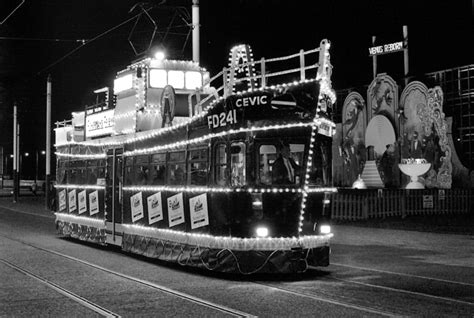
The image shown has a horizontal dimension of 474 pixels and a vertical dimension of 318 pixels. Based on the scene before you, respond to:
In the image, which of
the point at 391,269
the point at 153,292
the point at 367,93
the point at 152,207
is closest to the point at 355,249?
the point at 391,269

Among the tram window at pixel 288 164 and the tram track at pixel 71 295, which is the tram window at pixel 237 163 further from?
the tram track at pixel 71 295

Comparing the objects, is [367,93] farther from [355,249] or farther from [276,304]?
[276,304]

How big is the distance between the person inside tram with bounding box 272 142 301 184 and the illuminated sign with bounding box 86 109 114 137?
25.5 feet

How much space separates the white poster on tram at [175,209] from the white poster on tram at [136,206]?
1.59m

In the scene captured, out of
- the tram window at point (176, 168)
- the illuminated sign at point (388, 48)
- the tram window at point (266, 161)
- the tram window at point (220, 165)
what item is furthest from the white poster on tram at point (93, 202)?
the illuminated sign at point (388, 48)

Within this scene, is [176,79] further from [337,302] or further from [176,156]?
[337,302]

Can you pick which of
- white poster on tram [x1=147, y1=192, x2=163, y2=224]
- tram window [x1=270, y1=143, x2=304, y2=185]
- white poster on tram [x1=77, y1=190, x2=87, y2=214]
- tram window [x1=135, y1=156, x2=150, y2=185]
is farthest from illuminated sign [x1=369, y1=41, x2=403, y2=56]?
tram window [x1=270, y1=143, x2=304, y2=185]

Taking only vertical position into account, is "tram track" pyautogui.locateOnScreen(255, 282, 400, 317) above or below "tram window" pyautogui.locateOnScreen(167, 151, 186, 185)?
below

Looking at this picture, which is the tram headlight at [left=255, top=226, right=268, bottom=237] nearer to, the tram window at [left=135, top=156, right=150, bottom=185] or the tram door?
the tram window at [left=135, top=156, right=150, bottom=185]

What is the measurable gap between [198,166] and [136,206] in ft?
11.1

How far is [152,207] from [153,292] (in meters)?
4.68

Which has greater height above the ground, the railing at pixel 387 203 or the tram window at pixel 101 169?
the tram window at pixel 101 169

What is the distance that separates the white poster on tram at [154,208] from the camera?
14297 mm

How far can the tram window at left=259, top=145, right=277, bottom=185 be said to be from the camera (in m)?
11.7
